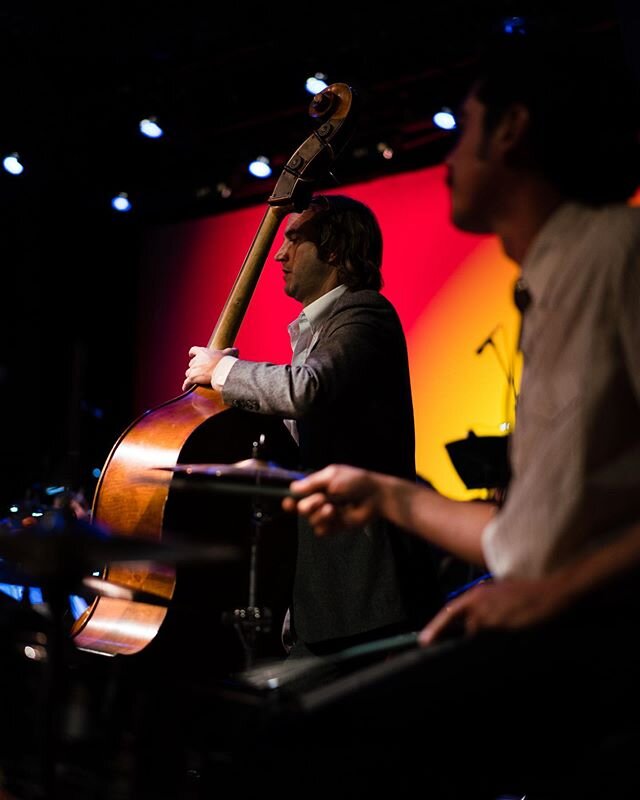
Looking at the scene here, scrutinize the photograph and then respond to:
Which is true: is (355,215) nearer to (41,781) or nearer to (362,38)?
(41,781)

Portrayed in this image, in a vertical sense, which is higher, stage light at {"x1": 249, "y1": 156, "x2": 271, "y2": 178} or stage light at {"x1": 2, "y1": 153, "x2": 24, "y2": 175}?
stage light at {"x1": 2, "y1": 153, "x2": 24, "y2": 175}

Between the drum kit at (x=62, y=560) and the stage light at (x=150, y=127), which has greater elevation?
the stage light at (x=150, y=127)

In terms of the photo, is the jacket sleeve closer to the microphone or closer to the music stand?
the music stand

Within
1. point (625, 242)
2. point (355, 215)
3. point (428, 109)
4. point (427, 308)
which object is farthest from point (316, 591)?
point (428, 109)

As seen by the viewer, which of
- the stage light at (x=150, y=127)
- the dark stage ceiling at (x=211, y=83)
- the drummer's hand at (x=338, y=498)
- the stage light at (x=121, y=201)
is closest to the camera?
the drummer's hand at (x=338, y=498)

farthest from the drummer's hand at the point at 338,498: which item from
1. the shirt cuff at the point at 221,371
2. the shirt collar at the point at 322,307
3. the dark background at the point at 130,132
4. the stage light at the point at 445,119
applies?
the stage light at the point at 445,119

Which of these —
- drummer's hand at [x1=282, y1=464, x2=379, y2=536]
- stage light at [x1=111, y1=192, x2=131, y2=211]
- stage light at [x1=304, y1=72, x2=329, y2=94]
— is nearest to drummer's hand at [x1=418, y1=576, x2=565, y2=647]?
drummer's hand at [x1=282, y1=464, x2=379, y2=536]

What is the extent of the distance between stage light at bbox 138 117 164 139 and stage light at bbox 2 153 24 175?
74 cm

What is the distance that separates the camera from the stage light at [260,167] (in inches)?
222

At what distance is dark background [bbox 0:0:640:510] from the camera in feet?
15.6

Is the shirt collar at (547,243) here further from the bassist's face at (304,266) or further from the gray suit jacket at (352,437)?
the bassist's face at (304,266)

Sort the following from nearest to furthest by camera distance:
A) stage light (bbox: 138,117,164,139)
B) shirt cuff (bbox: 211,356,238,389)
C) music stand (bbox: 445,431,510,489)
A: shirt cuff (bbox: 211,356,238,389), music stand (bbox: 445,431,510,489), stage light (bbox: 138,117,164,139)

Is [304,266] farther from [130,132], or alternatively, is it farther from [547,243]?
[130,132]

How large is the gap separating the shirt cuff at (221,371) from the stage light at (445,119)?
2834mm
